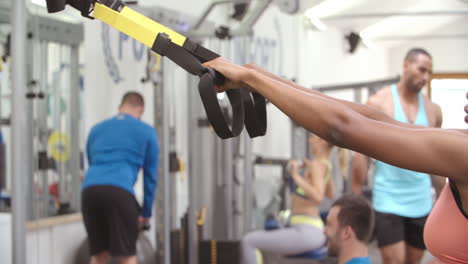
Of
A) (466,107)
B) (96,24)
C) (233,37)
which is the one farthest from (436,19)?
(466,107)

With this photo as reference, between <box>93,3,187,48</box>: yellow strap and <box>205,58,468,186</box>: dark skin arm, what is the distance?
348 mm

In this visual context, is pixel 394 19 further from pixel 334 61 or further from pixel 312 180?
pixel 312 180

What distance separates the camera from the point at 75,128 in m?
3.48

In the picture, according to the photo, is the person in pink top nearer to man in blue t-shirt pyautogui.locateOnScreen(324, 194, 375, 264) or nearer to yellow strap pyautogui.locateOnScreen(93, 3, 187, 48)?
yellow strap pyautogui.locateOnScreen(93, 3, 187, 48)

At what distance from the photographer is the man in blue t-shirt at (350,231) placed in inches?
87.3

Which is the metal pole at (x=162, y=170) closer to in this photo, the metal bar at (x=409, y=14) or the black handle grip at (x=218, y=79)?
the metal bar at (x=409, y=14)

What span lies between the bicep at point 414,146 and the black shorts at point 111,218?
2379 mm

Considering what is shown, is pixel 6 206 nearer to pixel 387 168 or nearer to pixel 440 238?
pixel 387 168

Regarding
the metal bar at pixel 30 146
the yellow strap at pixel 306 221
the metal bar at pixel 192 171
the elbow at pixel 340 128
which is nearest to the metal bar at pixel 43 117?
the metal bar at pixel 30 146

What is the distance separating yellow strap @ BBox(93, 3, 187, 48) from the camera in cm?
126

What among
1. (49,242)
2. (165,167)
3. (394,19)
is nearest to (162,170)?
(165,167)

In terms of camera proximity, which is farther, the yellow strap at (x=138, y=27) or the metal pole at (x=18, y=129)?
the metal pole at (x=18, y=129)

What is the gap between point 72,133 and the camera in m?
3.47

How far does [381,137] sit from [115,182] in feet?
7.85
